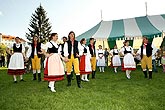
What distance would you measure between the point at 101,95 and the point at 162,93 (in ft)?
4.57

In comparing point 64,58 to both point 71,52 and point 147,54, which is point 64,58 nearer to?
point 71,52

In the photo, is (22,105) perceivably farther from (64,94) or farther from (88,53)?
(88,53)

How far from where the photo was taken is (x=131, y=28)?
15438 millimetres

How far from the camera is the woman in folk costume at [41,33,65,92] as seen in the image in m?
6.04

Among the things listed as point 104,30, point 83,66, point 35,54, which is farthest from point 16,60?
point 104,30

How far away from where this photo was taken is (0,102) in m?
4.80

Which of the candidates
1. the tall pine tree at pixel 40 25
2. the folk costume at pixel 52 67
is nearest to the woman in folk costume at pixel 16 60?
the folk costume at pixel 52 67

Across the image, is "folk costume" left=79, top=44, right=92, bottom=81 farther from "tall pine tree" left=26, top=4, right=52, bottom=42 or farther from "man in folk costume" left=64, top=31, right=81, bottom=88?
"tall pine tree" left=26, top=4, right=52, bottom=42

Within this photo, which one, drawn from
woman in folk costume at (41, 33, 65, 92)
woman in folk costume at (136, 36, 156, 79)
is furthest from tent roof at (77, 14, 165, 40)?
woman in folk costume at (41, 33, 65, 92)

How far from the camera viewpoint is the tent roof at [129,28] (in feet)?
47.5

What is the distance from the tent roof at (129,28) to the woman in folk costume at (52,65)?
891 centimetres

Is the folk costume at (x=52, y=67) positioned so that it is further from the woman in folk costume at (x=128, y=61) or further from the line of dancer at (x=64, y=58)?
the woman in folk costume at (x=128, y=61)

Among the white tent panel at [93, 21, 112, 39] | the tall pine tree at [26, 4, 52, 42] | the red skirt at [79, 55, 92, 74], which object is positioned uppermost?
the tall pine tree at [26, 4, 52, 42]

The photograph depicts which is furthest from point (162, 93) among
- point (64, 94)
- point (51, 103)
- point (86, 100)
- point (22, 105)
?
point (22, 105)
